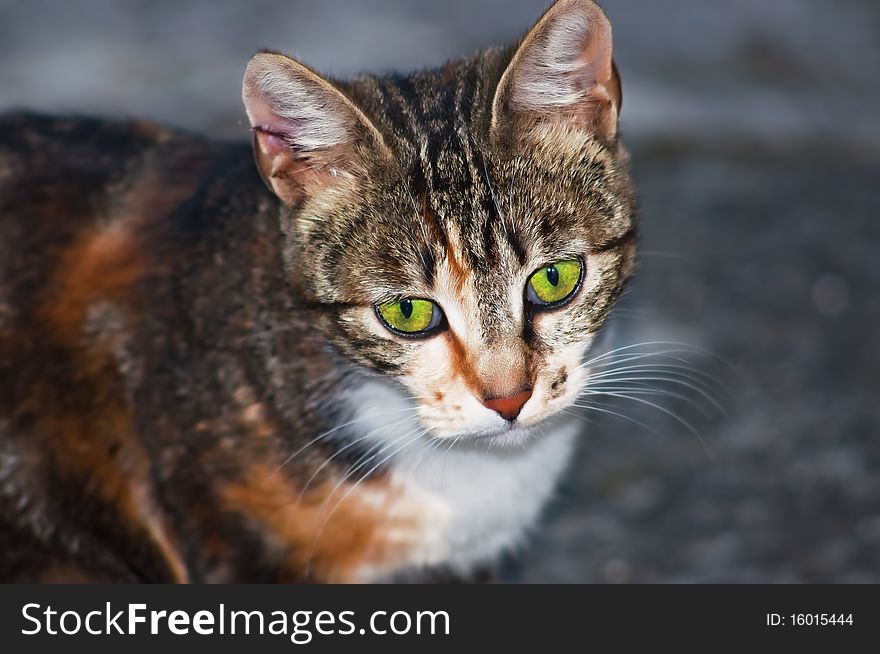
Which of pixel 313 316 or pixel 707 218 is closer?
pixel 313 316

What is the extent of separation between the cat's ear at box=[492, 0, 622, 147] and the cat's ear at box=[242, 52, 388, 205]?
1.12 ft

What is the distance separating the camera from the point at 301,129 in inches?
106

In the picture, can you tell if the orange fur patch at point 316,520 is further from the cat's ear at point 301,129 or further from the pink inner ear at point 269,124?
the pink inner ear at point 269,124

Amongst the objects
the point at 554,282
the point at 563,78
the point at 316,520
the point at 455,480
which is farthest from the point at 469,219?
the point at 316,520

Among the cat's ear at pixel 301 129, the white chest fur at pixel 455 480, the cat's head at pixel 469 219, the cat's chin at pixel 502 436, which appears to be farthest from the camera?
the white chest fur at pixel 455 480

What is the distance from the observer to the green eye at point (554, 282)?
8.96 ft

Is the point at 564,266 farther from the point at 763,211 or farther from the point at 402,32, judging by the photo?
the point at 402,32

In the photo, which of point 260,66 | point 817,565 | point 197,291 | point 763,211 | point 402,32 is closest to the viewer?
point 260,66

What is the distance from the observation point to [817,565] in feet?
12.9

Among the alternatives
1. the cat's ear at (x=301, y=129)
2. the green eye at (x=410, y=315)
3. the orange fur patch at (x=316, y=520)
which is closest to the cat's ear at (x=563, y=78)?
the cat's ear at (x=301, y=129)

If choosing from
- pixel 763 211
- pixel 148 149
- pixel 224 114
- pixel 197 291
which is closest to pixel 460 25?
pixel 224 114

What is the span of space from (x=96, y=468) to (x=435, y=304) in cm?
119

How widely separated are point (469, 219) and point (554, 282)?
266mm

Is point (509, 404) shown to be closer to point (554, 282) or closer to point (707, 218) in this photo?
point (554, 282)
